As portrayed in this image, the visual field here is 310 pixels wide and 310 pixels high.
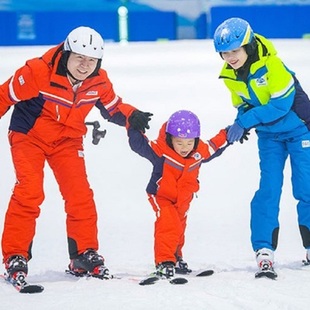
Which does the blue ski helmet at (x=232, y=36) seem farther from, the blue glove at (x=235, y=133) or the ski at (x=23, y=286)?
the ski at (x=23, y=286)

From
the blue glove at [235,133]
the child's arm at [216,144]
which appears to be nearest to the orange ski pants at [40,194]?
the child's arm at [216,144]

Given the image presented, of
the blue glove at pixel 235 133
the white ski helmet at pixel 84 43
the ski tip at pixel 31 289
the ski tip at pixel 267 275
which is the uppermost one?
the white ski helmet at pixel 84 43

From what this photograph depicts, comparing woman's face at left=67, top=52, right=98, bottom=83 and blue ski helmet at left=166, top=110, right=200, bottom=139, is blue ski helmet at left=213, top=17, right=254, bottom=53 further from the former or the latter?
woman's face at left=67, top=52, right=98, bottom=83

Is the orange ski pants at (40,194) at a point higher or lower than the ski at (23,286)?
higher

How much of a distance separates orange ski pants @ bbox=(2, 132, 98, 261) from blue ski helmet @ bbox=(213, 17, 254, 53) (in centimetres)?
114

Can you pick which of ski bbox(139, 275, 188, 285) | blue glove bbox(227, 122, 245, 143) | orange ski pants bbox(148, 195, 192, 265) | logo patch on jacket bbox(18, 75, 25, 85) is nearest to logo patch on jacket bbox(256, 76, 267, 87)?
blue glove bbox(227, 122, 245, 143)

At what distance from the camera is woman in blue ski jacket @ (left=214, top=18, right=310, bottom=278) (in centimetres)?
480

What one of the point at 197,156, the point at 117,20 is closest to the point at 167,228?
the point at 197,156

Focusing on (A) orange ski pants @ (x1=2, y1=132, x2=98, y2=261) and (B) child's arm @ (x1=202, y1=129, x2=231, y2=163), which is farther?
(B) child's arm @ (x1=202, y1=129, x2=231, y2=163)

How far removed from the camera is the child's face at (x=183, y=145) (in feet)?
15.8

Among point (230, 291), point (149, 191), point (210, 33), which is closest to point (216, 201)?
point (149, 191)

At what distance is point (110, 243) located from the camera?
6.33 meters

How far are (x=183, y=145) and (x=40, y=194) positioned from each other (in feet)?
3.15

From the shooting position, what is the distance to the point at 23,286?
436 cm
